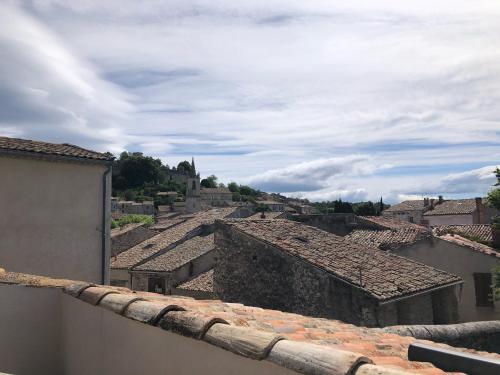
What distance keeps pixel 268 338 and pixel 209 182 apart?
13713 cm

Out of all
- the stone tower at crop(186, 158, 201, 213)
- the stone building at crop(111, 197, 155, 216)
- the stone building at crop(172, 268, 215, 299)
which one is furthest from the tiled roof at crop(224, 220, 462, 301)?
the stone building at crop(111, 197, 155, 216)

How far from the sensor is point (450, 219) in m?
52.6

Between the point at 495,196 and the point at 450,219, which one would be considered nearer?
the point at 495,196

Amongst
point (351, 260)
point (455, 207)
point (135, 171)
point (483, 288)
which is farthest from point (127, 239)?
point (135, 171)

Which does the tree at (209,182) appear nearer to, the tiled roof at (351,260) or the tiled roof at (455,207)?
the tiled roof at (455,207)

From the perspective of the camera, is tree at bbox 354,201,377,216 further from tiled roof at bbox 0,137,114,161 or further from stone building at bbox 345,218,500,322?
tiled roof at bbox 0,137,114,161

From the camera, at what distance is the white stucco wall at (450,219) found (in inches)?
1984

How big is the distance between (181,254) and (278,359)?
25.5 m

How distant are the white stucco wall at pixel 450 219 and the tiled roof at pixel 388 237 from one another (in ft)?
104

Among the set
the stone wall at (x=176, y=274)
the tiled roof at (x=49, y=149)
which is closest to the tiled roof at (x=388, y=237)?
the stone wall at (x=176, y=274)

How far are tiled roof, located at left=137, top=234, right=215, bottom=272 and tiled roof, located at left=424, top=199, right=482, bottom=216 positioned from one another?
34402 mm

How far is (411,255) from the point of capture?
20.3 metres

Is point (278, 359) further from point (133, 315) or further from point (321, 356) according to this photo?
point (133, 315)

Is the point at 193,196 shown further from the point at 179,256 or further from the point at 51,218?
the point at 51,218
